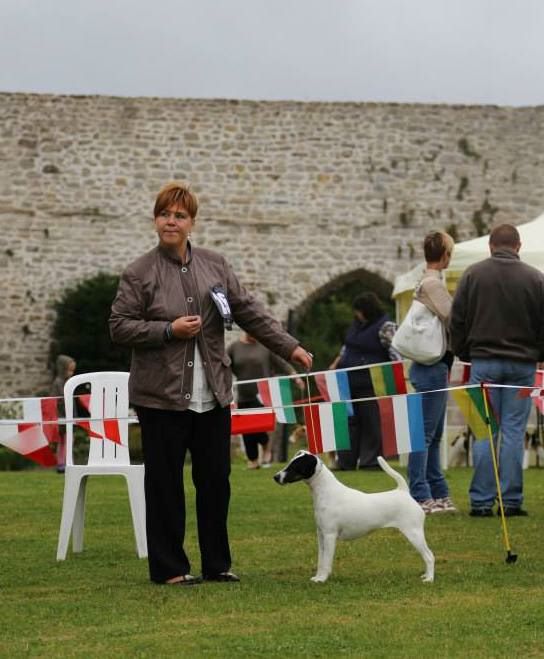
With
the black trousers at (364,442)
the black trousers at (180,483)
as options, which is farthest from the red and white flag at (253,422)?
the black trousers at (364,442)

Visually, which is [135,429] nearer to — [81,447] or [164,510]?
[81,447]

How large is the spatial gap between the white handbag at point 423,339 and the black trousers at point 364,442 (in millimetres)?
5358

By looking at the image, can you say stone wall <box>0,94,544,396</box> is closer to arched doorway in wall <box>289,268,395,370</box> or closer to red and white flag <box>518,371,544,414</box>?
arched doorway in wall <box>289,268,395,370</box>

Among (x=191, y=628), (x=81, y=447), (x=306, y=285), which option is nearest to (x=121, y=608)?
(x=191, y=628)

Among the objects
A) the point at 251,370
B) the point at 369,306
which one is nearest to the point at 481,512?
the point at 369,306

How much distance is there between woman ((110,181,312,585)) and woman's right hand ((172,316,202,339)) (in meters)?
0.04

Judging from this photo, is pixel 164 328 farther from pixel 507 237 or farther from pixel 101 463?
pixel 507 237

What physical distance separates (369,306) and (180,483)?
25.7 feet

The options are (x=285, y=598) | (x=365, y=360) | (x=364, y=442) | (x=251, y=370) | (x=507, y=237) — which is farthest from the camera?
(x=251, y=370)

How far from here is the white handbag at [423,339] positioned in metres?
9.05

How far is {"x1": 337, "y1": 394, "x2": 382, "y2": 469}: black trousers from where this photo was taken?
47.8 feet

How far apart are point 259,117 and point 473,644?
64.4 ft

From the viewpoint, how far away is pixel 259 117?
2403 centimetres

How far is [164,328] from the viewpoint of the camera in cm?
620
